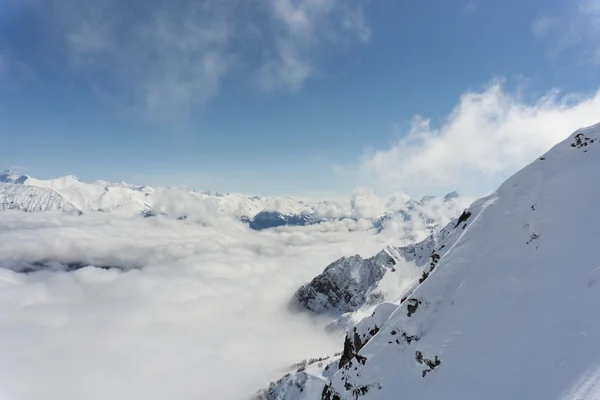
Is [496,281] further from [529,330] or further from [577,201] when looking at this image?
[577,201]

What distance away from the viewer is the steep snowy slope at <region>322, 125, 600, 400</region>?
20000 millimetres

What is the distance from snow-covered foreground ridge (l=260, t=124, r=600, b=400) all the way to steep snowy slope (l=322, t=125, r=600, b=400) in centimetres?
9

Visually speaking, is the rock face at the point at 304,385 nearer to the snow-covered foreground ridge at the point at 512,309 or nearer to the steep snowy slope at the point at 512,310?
the snow-covered foreground ridge at the point at 512,309

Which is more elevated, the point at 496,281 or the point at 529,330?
the point at 496,281

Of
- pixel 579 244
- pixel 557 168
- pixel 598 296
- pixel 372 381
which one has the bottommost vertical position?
pixel 372 381

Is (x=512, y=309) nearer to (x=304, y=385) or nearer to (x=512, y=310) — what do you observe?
(x=512, y=310)

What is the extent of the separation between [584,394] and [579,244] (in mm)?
17078

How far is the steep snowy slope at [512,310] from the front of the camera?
2000cm

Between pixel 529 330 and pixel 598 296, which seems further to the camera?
pixel 529 330

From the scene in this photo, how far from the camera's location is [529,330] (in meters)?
22.8

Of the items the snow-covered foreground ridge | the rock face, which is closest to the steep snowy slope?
the snow-covered foreground ridge

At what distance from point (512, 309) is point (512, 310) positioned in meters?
0.13

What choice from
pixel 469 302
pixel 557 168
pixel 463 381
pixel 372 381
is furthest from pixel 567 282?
pixel 557 168

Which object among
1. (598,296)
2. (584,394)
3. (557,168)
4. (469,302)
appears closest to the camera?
(584,394)
